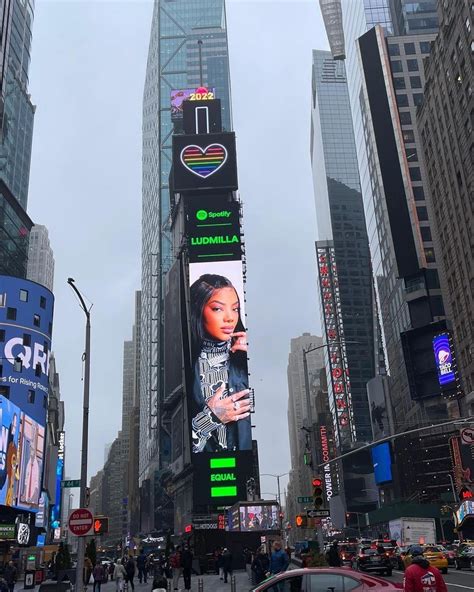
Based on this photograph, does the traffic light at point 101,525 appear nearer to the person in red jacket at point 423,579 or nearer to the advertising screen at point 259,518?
the person in red jacket at point 423,579

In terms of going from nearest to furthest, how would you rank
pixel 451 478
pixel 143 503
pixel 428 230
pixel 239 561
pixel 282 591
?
pixel 282 591 → pixel 239 561 → pixel 451 478 → pixel 428 230 → pixel 143 503

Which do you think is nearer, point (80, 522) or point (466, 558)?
point (80, 522)

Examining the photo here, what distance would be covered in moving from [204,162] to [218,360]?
43634 millimetres

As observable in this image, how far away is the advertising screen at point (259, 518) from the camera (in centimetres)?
5359

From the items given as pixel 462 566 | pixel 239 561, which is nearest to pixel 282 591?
pixel 462 566

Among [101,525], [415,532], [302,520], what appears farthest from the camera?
[415,532]

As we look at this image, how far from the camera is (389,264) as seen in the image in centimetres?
11919

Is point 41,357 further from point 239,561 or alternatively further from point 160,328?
A: point 160,328

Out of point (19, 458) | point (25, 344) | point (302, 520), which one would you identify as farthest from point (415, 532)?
point (25, 344)

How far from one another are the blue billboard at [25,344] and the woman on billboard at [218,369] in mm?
35827

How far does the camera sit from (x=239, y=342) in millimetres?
118500

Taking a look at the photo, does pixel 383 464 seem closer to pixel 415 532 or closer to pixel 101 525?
pixel 415 532

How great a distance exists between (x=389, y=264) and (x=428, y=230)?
9.43 meters

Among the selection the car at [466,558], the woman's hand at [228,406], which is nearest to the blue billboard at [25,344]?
the woman's hand at [228,406]
